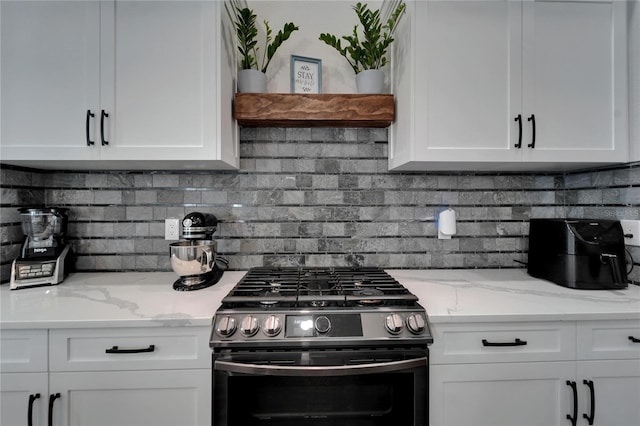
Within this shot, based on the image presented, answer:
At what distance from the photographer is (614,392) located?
1.17m

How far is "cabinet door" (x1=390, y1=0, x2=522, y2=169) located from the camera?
1.41m

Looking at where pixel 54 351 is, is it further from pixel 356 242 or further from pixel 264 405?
pixel 356 242

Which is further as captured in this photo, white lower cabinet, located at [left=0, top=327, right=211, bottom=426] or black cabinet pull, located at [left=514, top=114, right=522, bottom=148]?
black cabinet pull, located at [left=514, top=114, right=522, bottom=148]

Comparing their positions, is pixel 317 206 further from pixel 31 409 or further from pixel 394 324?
pixel 31 409

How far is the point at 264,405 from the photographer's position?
1101 mm

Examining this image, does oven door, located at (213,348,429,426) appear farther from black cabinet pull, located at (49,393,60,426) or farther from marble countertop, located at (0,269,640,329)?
black cabinet pull, located at (49,393,60,426)

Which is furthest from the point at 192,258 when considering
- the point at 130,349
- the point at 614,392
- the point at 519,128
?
the point at 614,392

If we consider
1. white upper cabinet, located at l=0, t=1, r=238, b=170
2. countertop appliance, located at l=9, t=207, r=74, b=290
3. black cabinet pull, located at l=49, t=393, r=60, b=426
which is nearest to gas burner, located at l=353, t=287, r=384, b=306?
white upper cabinet, located at l=0, t=1, r=238, b=170

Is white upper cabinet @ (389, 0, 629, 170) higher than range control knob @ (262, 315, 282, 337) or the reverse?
higher

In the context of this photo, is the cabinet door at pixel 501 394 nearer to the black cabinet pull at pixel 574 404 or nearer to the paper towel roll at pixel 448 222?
the black cabinet pull at pixel 574 404

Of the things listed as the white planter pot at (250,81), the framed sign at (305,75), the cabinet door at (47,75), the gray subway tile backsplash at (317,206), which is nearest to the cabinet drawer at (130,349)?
the gray subway tile backsplash at (317,206)

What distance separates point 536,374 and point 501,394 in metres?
0.15

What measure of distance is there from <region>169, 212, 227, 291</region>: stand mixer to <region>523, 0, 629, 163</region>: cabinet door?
5.13 ft

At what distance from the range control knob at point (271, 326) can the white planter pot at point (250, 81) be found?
3.79 ft
